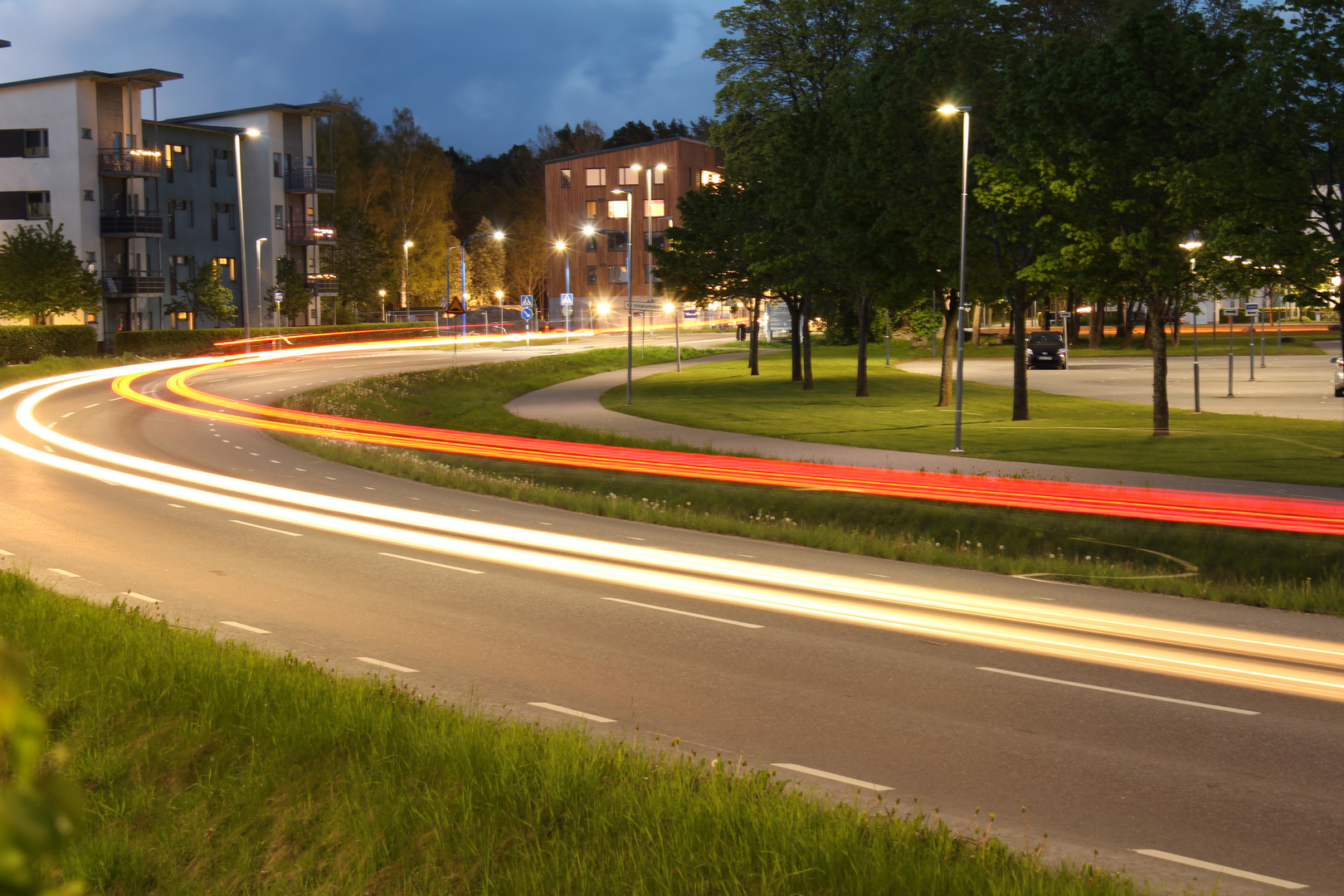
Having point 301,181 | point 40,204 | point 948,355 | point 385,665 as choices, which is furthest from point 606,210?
point 385,665

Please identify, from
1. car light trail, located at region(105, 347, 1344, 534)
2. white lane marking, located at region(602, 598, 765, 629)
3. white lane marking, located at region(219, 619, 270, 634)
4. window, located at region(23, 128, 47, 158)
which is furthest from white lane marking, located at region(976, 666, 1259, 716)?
window, located at region(23, 128, 47, 158)

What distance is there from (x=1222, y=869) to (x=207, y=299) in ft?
234

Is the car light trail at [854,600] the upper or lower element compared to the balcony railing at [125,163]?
lower

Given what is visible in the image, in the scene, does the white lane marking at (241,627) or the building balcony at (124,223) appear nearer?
the white lane marking at (241,627)

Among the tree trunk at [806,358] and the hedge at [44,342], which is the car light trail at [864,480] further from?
the hedge at [44,342]

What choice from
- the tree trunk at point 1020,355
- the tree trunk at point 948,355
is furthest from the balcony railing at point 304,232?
the tree trunk at point 1020,355

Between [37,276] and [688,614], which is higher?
[37,276]

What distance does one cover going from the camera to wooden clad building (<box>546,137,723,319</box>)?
112188mm

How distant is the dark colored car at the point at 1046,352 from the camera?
64.1 meters

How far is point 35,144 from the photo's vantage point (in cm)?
6556

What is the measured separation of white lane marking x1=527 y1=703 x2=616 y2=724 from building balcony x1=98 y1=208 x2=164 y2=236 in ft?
216

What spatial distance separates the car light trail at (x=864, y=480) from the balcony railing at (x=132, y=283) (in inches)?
1410

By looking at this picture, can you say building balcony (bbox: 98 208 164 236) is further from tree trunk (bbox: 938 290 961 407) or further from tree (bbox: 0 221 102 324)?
tree trunk (bbox: 938 290 961 407)

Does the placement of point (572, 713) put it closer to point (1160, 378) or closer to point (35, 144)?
point (1160, 378)
